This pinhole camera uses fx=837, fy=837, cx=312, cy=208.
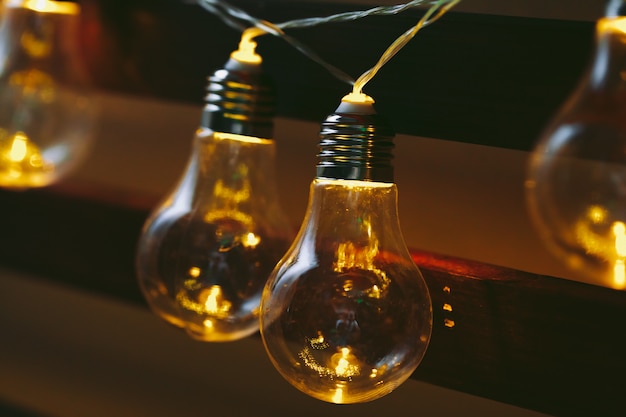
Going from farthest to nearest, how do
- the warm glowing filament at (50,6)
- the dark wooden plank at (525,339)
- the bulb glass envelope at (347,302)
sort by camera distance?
1. the warm glowing filament at (50,6)
2. the dark wooden plank at (525,339)
3. the bulb glass envelope at (347,302)

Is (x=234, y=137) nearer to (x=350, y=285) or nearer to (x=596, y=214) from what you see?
(x=350, y=285)

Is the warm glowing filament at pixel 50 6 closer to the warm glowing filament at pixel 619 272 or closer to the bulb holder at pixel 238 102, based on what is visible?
the bulb holder at pixel 238 102

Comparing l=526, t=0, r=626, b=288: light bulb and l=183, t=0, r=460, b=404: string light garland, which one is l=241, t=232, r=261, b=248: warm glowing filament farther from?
l=526, t=0, r=626, b=288: light bulb

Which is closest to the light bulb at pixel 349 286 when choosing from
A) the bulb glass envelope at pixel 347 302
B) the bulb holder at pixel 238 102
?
the bulb glass envelope at pixel 347 302

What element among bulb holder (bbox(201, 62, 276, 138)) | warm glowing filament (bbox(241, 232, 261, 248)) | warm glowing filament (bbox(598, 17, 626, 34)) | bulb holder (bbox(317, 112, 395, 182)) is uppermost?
warm glowing filament (bbox(598, 17, 626, 34))

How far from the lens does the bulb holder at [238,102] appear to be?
729 millimetres

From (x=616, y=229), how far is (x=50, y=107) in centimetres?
58

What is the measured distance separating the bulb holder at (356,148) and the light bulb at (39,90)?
0.37 m

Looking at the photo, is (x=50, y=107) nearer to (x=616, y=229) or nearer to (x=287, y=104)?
(x=287, y=104)

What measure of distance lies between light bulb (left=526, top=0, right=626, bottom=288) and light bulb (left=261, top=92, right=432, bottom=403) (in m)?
0.12

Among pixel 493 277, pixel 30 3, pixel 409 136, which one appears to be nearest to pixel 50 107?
pixel 30 3

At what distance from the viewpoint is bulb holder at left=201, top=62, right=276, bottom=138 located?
0.73 m

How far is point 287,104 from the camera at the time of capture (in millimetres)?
879

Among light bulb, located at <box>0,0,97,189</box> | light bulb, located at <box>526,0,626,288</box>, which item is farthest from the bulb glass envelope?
light bulb, located at <box>0,0,97,189</box>
